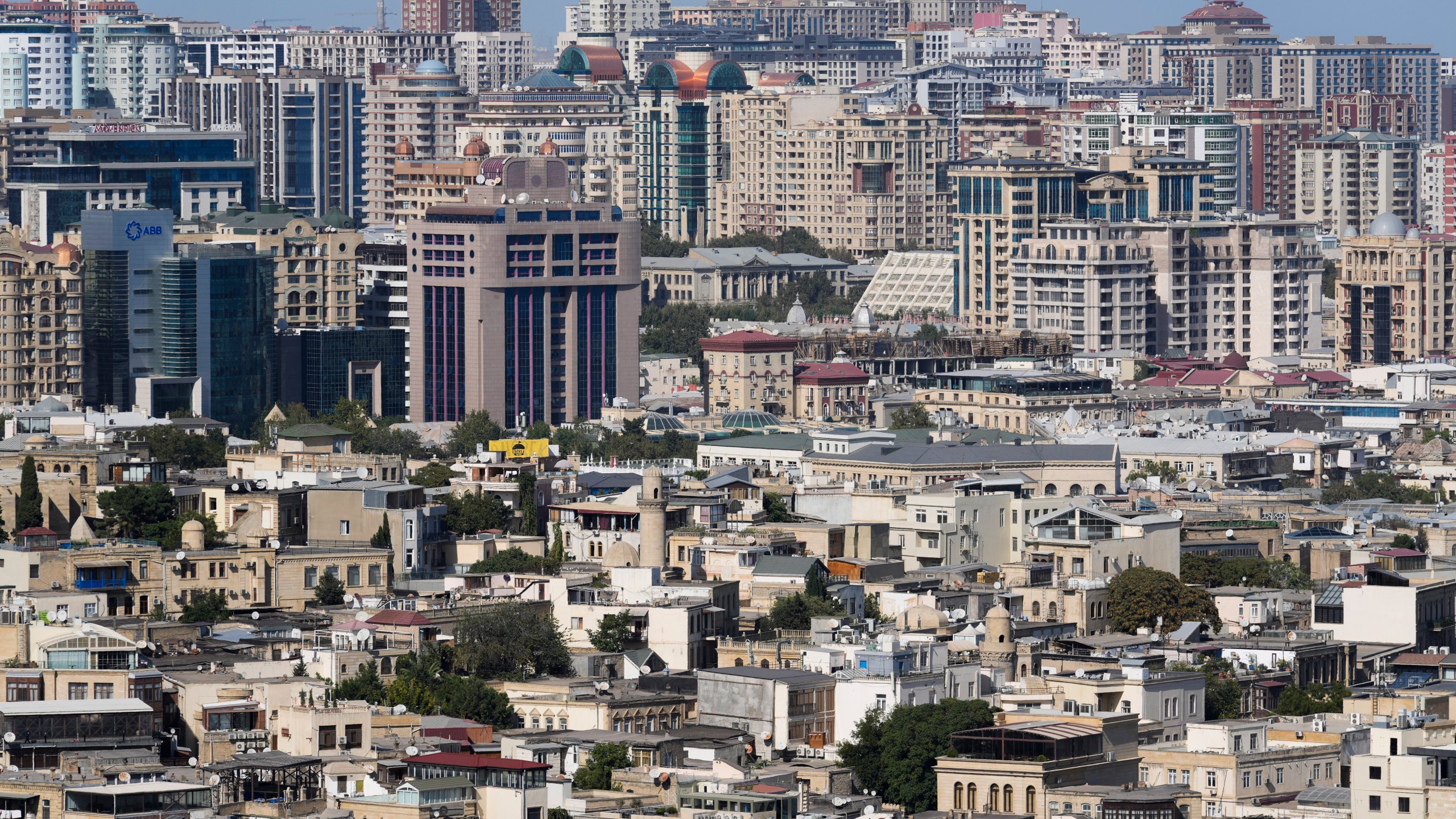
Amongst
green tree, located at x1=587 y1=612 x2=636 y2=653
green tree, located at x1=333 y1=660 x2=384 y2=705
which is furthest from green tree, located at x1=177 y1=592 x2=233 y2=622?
green tree, located at x1=333 y1=660 x2=384 y2=705

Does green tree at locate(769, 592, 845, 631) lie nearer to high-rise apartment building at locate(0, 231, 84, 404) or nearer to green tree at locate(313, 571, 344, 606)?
green tree at locate(313, 571, 344, 606)

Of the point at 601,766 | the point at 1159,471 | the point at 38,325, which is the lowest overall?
the point at 601,766

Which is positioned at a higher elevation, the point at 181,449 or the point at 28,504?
the point at 181,449

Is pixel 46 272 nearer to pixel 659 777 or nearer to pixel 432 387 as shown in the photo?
pixel 432 387

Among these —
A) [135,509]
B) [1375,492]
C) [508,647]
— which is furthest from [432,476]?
[508,647]

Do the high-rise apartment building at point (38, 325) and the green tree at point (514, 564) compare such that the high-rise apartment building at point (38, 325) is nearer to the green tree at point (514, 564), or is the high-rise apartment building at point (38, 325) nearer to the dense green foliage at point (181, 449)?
the dense green foliage at point (181, 449)

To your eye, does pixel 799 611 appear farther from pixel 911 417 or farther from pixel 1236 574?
pixel 911 417

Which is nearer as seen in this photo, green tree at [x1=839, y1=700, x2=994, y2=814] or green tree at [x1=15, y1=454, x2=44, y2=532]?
green tree at [x1=839, y1=700, x2=994, y2=814]
